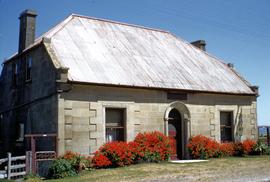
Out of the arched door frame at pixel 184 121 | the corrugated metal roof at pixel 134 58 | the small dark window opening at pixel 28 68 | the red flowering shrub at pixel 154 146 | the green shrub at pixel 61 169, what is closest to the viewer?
the green shrub at pixel 61 169

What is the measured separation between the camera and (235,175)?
42.5ft

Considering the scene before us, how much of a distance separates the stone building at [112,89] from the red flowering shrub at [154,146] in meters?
0.57

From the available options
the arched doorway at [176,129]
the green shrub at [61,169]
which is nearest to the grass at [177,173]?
the green shrub at [61,169]

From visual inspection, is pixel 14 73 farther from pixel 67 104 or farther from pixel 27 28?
pixel 67 104

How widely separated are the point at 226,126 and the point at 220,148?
2.35 meters

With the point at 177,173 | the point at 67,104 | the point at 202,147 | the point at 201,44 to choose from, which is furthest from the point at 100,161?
the point at 201,44

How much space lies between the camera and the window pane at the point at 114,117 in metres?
17.9

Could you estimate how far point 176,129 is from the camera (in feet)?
67.4

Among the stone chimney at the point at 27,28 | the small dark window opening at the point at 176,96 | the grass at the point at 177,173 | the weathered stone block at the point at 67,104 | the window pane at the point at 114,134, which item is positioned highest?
the stone chimney at the point at 27,28

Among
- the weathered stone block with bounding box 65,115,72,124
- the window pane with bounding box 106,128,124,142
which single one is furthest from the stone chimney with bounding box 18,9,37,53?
the window pane with bounding box 106,128,124,142

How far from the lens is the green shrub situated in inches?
576

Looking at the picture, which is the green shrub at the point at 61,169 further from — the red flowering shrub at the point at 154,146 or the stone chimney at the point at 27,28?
the stone chimney at the point at 27,28

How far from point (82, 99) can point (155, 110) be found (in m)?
4.12

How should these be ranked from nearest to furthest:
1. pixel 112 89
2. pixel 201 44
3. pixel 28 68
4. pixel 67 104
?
1. pixel 67 104
2. pixel 112 89
3. pixel 28 68
4. pixel 201 44
